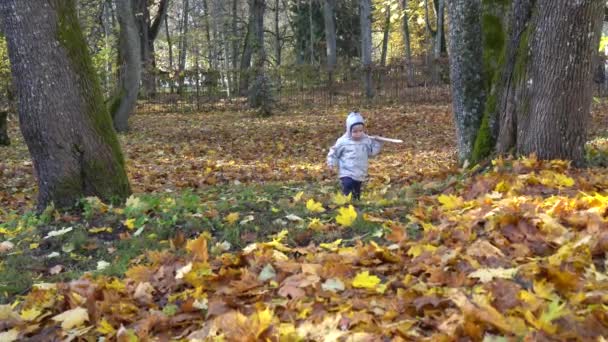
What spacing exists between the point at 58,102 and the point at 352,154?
10.5 feet

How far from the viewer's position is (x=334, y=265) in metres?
3.28

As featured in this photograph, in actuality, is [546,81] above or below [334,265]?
above

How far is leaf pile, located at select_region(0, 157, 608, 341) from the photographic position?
2.47 meters

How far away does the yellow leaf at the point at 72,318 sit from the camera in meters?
3.02

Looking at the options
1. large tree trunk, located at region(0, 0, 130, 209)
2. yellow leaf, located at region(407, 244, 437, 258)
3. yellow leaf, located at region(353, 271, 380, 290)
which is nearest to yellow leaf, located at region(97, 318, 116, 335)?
yellow leaf, located at region(353, 271, 380, 290)

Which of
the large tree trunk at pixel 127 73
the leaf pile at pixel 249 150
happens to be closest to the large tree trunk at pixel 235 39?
the leaf pile at pixel 249 150

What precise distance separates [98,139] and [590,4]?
200 inches

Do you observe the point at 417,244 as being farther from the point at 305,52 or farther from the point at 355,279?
the point at 305,52

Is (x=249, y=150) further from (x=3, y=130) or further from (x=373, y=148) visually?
(x=373, y=148)

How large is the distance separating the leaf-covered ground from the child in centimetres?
73

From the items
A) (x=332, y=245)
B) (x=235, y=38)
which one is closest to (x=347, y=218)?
(x=332, y=245)

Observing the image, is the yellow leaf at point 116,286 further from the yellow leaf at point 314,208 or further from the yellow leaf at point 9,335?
the yellow leaf at point 314,208

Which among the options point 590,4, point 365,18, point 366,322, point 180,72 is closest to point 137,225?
point 366,322

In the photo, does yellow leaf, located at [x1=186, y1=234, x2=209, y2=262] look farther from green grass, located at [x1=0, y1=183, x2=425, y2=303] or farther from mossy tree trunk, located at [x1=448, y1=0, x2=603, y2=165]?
mossy tree trunk, located at [x1=448, y1=0, x2=603, y2=165]
